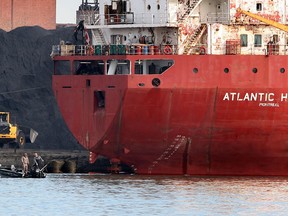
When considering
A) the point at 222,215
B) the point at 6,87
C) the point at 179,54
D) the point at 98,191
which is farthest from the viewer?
the point at 6,87

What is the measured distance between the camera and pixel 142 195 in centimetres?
7706

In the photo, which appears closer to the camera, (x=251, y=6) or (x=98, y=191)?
(x=98, y=191)

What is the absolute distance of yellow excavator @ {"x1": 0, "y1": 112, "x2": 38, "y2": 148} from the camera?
9750cm

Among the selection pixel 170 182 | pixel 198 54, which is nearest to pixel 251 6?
pixel 198 54

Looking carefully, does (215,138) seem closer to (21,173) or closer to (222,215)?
(21,173)

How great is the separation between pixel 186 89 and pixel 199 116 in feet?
4.19

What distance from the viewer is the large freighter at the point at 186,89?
279 ft

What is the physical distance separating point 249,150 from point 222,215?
52.7 feet

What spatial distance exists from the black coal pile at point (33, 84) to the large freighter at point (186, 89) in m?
14.8

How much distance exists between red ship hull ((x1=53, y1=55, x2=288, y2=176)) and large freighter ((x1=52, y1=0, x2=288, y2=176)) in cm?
4

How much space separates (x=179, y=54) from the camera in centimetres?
8569

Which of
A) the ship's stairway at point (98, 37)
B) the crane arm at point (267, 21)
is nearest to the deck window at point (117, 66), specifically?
the ship's stairway at point (98, 37)

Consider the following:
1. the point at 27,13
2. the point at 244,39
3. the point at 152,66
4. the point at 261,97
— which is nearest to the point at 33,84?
the point at 27,13

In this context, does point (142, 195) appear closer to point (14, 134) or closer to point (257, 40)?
point (257, 40)
